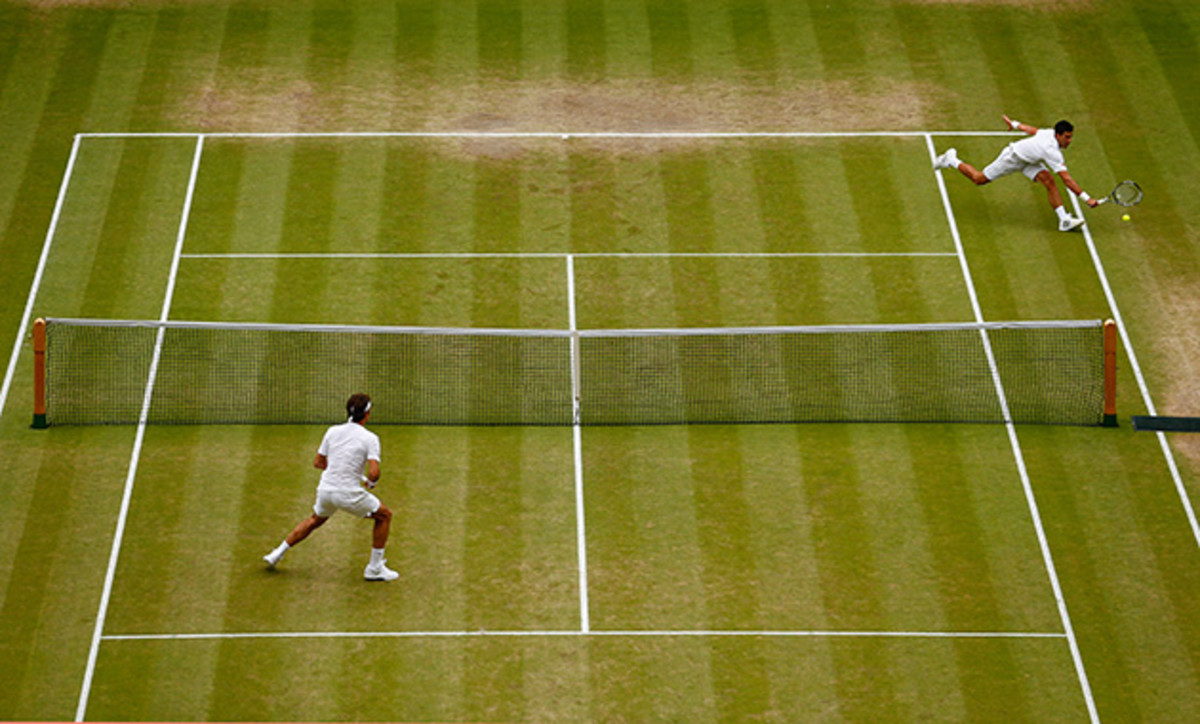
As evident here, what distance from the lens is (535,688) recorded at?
1525 cm

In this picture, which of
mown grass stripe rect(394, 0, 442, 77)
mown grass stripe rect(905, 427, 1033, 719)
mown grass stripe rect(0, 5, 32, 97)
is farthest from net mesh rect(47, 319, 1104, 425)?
mown grass stripe rect(0, 5, 32, 97)

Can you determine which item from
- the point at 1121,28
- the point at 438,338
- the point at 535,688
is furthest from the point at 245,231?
the point at 1121,28

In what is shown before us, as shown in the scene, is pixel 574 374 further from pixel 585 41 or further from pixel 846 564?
pixel 585 41

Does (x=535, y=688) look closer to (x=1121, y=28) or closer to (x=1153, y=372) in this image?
(x=1153, y=372)

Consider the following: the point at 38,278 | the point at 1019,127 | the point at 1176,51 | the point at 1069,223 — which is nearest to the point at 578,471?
the point at 38,278

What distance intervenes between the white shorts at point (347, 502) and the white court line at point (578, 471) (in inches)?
86.5

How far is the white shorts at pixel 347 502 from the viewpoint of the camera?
15594 mm

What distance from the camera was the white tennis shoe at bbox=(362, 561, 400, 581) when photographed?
16.3 meters

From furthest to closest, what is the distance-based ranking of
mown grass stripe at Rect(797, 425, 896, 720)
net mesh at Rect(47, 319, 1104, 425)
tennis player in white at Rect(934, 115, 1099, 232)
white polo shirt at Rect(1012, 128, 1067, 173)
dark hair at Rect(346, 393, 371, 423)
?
1. white polo shirt at Rect(1012, 128, 1067, 173)
2. tennis player in white at Rect(934, 115, 1099, 232)
3. net mesh at Rect(47, 319, 1104, 425)
4. dark hair at Rect(346, 393, 371, 423)
5. mown grass stripe at Rect(797, 425, 896, 720)

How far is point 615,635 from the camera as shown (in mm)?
15859

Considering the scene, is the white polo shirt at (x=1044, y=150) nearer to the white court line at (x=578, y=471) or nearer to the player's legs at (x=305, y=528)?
the white court line at (x=578, y=471)

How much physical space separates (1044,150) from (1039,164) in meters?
0.29

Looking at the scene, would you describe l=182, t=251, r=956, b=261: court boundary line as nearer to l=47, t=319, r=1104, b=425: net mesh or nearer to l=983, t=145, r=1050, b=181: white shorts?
l=983, t=145, r=1050, b=181: white shorts

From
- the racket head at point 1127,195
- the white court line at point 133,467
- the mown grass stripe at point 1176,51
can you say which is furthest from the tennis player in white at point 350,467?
the mown grass stripe at point 1176,51
